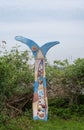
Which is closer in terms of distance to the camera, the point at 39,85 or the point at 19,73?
the point at 39,85

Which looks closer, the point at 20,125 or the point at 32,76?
the point at 20,125

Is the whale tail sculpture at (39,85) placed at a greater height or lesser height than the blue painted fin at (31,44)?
lesser

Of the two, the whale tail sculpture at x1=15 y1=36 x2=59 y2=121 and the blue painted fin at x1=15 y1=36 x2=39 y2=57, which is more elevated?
the blue painted fin at x1=15 y1=36 x2=39 y2=57

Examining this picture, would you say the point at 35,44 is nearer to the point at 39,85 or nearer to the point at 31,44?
the point at 31,44

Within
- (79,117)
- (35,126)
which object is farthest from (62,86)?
(35,126)

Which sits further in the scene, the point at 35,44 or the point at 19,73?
the point at 19,73

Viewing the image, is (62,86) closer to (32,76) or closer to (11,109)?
(32,76)

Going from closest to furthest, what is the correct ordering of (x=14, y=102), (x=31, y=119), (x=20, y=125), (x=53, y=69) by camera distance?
(x=20, y=125) → (x=31, y=119) → (x=14, y=102) → (x=53, y=69)

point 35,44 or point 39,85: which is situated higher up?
point 35,44

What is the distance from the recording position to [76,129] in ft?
33.8

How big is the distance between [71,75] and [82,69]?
1.24 ft

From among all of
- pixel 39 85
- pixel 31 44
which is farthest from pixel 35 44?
pixel 39 85

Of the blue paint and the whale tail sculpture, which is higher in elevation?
the blue paint

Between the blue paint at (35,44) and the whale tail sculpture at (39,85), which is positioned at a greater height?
the blue paint at (35,44)
